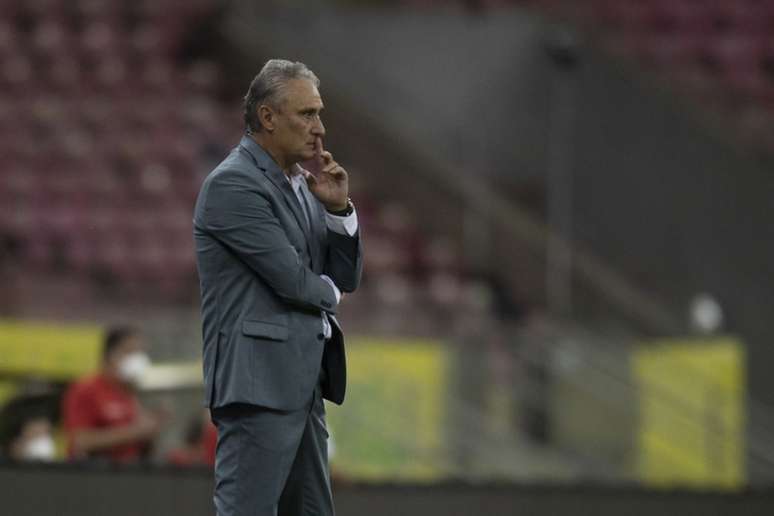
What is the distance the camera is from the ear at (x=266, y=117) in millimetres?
4020

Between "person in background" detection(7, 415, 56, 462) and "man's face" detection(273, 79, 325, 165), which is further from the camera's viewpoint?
"person in background" detection(7, 415, 56, 462)

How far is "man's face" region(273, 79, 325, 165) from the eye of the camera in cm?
399

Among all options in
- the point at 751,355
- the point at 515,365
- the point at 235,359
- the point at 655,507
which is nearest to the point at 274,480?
the point at 235,359

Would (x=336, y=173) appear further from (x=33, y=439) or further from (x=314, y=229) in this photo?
(x=33, y=439)

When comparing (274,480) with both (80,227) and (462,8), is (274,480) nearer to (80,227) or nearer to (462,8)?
(80,227)

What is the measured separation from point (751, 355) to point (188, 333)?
416 cm

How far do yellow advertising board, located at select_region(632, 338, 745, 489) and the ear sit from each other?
5.96 metres

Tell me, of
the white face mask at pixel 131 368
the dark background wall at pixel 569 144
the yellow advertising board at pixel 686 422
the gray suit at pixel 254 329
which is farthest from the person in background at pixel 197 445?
the dark background wall at pixel 569 144

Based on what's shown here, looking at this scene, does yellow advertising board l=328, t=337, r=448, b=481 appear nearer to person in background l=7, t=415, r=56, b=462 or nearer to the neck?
person in background l=7, t=415, r=56, b=462

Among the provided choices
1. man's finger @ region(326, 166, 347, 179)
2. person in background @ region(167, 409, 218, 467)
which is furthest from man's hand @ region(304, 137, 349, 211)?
person in background @ region(167, 409, 218, 467)

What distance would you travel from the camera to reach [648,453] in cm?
961

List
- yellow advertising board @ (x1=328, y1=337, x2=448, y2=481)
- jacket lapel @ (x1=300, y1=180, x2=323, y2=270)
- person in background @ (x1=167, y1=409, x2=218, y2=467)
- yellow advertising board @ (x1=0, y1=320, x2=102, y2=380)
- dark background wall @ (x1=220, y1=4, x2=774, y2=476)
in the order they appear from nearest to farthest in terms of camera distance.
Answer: jacket lapel @ (x1=300, y1=180, x2=323, y2=270)
person in background @ (x1=167, y1=409, x2=218, y2=467)
yellow advertising board @ (x1=0, y1=320, x2=102, y2=380)
yellow advertising board @ (x1=328, y1=337, x2=448, y2=481)
dark background wall @ (x1=220, y1=4, x2=774, y2=476)

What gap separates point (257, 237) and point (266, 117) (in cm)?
34

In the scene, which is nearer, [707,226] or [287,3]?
[707,226]
